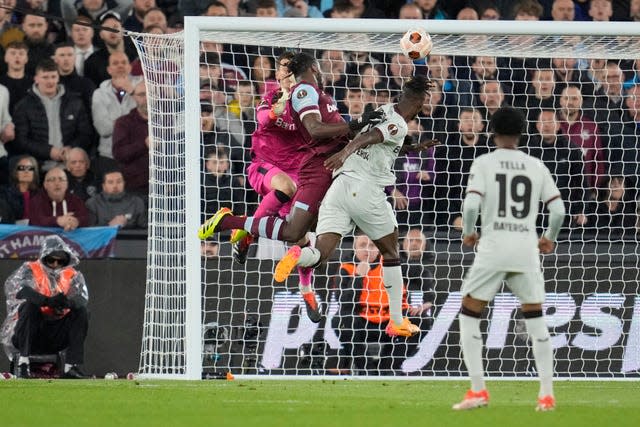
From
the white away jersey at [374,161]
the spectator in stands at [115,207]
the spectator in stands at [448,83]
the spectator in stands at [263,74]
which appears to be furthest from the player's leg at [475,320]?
the spectator in stands at [115,207]

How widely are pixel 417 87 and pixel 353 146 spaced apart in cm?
87

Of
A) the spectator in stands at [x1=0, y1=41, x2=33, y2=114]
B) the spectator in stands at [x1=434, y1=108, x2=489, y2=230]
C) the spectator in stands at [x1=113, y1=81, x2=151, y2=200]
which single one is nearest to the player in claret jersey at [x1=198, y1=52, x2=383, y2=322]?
the spectator in stands at [x1=434, y1=108, x2=489, y2=230]

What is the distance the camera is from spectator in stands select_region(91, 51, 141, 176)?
1628 centimetres

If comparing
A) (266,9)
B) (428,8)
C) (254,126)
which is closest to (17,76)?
(254,126)

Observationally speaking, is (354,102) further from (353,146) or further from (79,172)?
(353,146)

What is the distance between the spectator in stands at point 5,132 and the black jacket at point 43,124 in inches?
3.1

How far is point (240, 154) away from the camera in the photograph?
15.7 meters

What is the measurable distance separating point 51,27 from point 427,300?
6.21 meters

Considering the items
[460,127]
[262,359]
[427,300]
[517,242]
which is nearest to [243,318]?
[262,359]

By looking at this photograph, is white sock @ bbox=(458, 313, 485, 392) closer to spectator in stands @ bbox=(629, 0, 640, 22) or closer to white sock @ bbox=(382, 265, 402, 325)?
white sock @ bbox=(382, 265, 402, 325)

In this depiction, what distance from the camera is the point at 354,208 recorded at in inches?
463

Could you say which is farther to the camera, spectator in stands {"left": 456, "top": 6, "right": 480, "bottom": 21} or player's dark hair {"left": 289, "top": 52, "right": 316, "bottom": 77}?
spectator in stands {"left": 456, "top": 6, "right": 480, "bottom": 21}

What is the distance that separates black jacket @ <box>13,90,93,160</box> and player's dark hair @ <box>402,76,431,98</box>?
18.9ft

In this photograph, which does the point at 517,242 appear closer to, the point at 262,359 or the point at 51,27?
the point at 262,359
